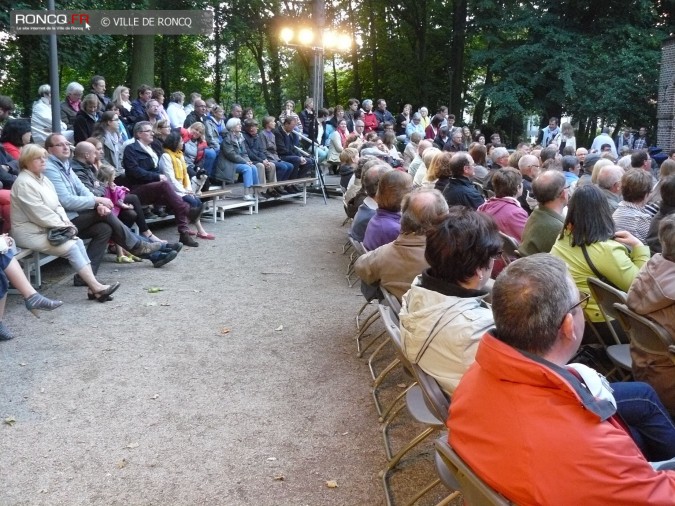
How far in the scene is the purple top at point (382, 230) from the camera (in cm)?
523

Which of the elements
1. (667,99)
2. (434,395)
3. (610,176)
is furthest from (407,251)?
(667,99)

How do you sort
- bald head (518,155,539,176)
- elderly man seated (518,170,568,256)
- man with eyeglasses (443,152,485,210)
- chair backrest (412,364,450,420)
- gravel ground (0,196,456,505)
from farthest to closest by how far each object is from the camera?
1. bald head (518,155,539,176)
2. man with eyeglasses (443,152,485,210)
3. elderly man seated (518,170,568,256)
4. gravel ground (0,196,456,505)
5. chair backrest (412,364,450,420)

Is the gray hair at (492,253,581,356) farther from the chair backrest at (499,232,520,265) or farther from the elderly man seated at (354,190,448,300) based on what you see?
the chair backrest at (499,232,520,265)

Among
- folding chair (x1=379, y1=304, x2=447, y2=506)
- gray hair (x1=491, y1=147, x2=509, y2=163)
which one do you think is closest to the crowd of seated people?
folding chair (x1=379, y1=304, x2=447, y2=506)

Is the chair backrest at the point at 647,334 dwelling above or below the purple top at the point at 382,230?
below

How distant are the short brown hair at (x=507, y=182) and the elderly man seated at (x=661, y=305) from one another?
96.6 inches

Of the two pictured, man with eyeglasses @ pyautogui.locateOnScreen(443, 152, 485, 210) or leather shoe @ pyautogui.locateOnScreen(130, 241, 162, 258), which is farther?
leather shoe @ pyautogui.locateOnScreen(130, 241, 162, 258)

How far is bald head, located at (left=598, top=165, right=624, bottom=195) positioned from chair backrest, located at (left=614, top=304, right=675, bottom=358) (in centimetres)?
274

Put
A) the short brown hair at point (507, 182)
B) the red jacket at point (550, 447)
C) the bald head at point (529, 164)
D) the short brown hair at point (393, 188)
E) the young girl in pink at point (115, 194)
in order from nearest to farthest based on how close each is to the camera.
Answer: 1. the red jacket at point (550, 447)
2. the short brown hair at point (393, 188)
3. the short brown hair at point (507, 182)
4. the young girl in pink at point (115, 194)
5. the bald head at point (529, 164)

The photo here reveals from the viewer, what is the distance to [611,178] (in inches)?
227

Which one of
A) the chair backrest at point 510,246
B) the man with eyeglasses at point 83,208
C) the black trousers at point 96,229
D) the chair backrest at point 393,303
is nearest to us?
the chair backrest at point 393,303

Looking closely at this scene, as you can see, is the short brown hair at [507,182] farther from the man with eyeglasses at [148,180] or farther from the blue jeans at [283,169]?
the blue jeans at [283,169]

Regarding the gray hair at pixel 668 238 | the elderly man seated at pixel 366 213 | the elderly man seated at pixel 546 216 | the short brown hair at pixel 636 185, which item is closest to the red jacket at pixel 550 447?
the gray hair at pixel 668 238

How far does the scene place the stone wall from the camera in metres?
20.4
